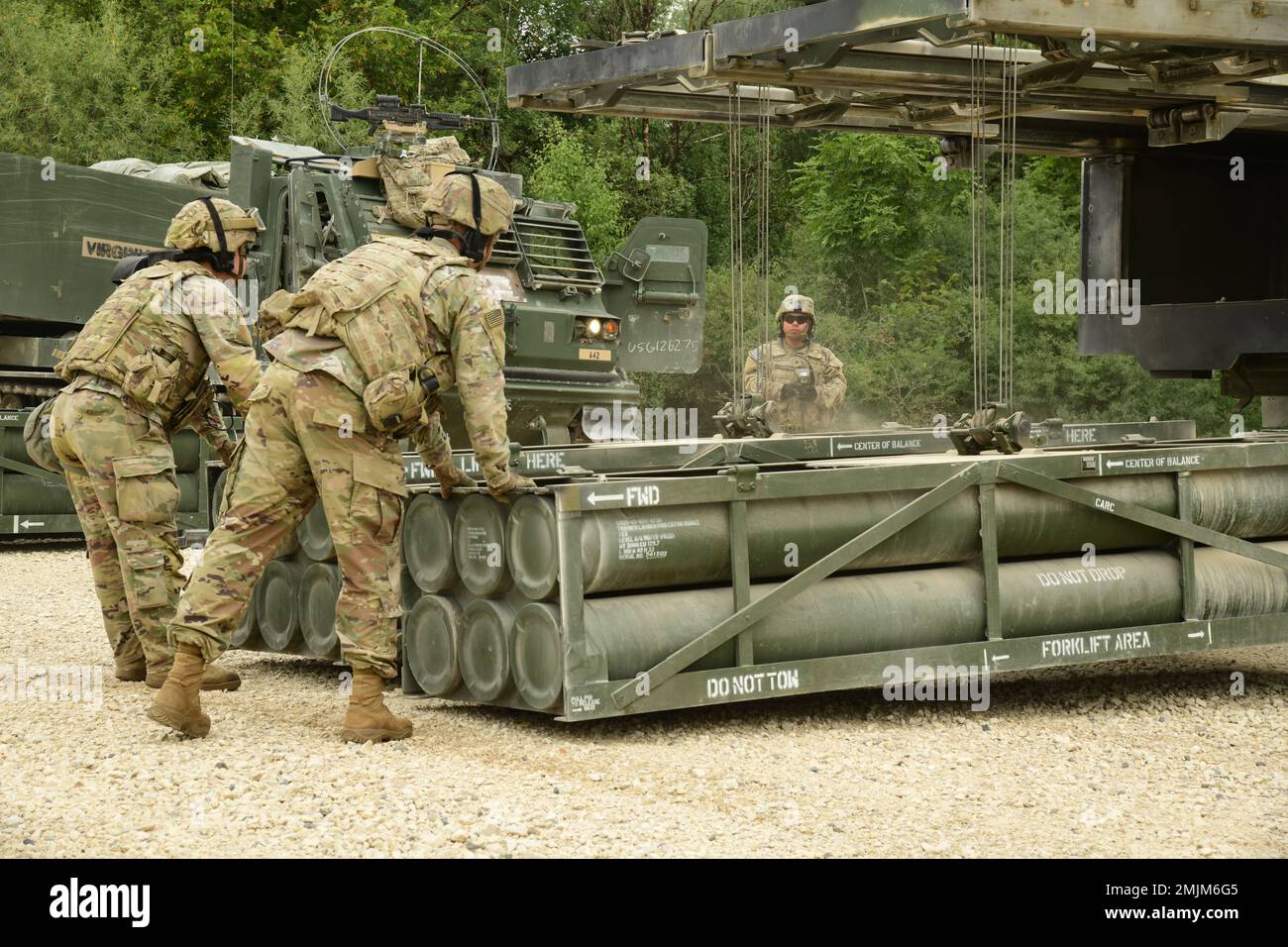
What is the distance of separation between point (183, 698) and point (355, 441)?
1076 millimetres

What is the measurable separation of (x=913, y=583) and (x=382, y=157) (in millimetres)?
5451

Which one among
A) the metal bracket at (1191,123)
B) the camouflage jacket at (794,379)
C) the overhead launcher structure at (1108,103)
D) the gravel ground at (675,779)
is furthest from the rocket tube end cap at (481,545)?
the camouflage jacket at (794,379)

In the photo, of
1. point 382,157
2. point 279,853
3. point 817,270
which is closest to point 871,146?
point 817,270

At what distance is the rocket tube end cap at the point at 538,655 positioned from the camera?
6.15 m

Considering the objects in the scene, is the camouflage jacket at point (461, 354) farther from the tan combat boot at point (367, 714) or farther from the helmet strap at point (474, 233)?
the tan combat boot at point (367, 714)

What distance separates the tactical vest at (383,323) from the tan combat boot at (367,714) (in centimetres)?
89

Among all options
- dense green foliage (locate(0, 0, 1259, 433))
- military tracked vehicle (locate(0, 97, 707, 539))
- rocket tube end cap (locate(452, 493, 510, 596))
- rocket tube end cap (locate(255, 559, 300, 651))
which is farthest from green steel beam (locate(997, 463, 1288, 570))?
dense green foliage (locate(0, 0, 1259, 433))

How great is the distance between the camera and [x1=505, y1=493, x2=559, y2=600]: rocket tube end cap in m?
6.15

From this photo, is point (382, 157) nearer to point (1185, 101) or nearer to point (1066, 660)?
point (1185, 101)

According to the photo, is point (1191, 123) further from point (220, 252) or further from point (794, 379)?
point (220, 252)

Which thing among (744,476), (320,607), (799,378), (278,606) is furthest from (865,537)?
(799,378)

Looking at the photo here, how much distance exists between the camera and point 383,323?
6160 mm

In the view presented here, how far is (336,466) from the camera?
609cm

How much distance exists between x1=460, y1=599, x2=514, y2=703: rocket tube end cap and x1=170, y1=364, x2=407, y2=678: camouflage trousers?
0.39 meters
